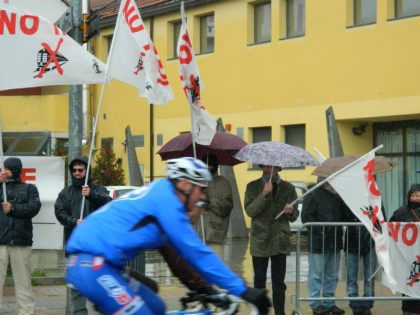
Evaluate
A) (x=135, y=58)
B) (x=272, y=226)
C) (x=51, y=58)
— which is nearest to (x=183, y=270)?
(x=51, y=58)

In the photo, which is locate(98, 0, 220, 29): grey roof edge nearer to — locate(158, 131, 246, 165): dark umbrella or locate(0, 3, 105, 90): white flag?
locate(158, 131, 246, 165): dark umbrella

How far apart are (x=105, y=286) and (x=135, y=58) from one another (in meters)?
5.25

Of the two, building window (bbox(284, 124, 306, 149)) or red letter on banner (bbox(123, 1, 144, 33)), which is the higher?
red letter on banner (bbox(123, 1, 144, 33))

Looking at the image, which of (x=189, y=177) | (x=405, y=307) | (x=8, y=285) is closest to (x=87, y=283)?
(x=189, y=177)

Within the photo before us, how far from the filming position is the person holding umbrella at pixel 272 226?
10570mm

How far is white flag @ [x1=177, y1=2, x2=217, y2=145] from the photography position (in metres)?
11.2

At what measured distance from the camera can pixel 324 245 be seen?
11.2 m

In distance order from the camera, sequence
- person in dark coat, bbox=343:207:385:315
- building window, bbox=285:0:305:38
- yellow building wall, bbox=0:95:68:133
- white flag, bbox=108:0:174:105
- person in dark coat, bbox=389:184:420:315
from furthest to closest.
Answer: building window, bbox=285:0:305:38 → yellow building wall, bbox=0:95:68:133 → person in dark coat, bbox=343:207:385:315 → person in dark coat, bbox=389:184:420:315 → white flag, bbox=108:0:174:105

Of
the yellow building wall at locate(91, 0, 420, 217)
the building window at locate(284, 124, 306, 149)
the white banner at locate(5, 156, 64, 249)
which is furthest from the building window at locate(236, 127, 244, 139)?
the white banner at locate(5, 156, 64, 249)

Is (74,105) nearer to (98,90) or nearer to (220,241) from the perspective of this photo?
(220,241)

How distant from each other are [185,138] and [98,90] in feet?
83.8

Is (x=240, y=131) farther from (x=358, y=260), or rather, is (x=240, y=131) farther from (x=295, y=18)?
(x=358, y=260)

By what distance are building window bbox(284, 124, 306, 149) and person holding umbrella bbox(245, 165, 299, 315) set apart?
1851 centimetres

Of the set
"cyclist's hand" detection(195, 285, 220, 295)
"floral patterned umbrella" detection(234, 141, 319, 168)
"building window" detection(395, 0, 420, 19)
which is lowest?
"cyclist's hand" detection(195, 285, 220, 295)
